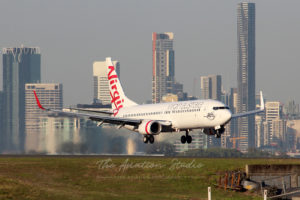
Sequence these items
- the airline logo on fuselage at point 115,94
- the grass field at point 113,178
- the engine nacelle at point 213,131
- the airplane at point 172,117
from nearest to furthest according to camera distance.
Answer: the grass field at point 113,178
the airplane at point 172,117
the engine nacelle at point 213,131
the airline logo on fuselage at point 115,94

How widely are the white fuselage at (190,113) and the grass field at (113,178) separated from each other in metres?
11.9

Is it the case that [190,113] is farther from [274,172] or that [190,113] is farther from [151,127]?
[274,172]

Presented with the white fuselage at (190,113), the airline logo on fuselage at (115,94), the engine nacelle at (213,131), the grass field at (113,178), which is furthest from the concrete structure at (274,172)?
the airline logo on fuselage at (115,94)

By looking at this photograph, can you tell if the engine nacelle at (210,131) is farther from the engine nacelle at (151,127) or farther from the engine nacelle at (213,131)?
the engine nacelle at (151,127)

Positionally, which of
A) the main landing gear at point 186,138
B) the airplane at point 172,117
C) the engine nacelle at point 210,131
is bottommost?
the main landing gear at point 186,138

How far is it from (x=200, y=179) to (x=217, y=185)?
6.61ft

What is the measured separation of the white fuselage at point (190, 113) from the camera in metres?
83.9

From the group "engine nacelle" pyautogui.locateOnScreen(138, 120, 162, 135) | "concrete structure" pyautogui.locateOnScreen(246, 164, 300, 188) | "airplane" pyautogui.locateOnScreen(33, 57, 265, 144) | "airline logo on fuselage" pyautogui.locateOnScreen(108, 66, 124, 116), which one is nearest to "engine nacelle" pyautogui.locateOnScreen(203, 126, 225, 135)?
"airplane" pyautogui.locateOnScreen(33, 57, 265, 144)

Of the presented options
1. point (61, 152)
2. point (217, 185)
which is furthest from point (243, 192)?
point (61, 152)

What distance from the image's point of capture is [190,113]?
3406 inches

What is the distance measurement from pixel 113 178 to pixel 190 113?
2238 cm

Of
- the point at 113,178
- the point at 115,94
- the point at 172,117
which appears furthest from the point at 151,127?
the point at 113,178

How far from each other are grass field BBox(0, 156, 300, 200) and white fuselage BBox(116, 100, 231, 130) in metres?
11.9

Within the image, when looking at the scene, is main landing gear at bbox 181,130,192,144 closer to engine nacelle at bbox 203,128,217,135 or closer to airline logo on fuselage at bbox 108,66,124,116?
engine nacelle at bbox 203,128,217,135
